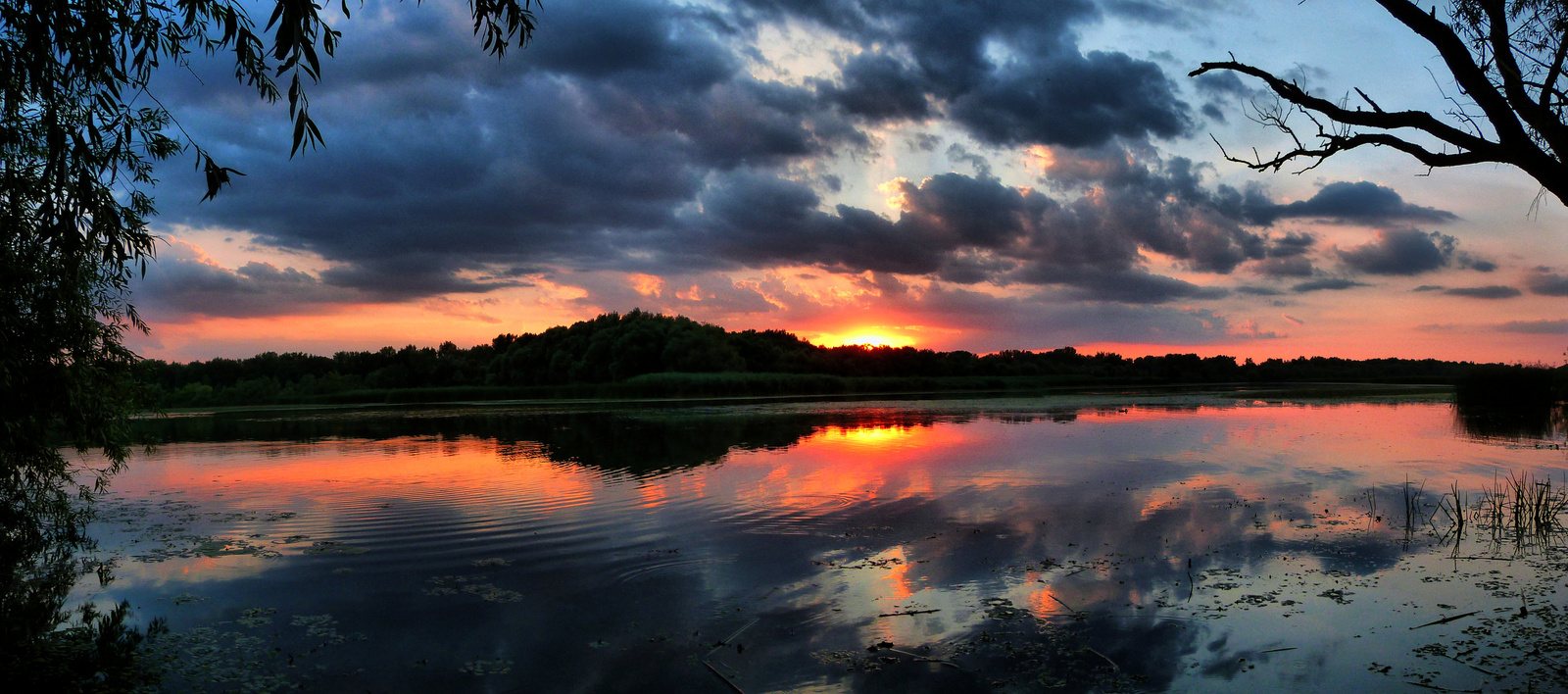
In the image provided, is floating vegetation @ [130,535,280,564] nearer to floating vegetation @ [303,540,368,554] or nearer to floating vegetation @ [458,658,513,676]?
floating vegetation @ [303,540,368,554]

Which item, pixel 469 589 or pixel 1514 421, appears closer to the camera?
pixel 469 589

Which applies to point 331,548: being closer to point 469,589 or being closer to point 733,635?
point 469,589

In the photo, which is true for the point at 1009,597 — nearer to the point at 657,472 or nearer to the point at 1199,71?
the point at 1199,71

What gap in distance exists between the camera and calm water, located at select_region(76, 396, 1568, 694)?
5.05 m

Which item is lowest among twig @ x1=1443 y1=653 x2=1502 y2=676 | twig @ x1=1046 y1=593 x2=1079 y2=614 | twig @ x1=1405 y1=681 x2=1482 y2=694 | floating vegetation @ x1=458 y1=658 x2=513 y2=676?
floating vegetation @ x1=458 y1=658 x2=513 y2=676

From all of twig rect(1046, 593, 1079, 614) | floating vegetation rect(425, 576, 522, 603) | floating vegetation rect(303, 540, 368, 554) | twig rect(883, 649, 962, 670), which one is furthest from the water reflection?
floating vegetation rect(303, 540, 368, 554)

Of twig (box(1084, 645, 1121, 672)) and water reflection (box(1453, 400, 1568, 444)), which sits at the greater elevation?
water reflection (box(1453, 400, 1568, 444))

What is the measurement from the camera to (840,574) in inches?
284

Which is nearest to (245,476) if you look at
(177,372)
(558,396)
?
(558,396)

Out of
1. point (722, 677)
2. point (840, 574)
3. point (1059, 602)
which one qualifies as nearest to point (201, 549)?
point (840, 574)

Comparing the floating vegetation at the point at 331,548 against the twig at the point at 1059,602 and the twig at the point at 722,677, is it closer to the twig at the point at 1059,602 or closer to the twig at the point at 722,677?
the twig at the point at 722,677

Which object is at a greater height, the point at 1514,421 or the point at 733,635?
the point at 1514,421

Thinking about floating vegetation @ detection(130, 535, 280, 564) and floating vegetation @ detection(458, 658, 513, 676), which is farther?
floating vegetation @ detection(130, 535, 280, 564)

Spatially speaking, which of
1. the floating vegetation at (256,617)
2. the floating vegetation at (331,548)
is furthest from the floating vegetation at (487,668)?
the floating vegetation at (331,548)
